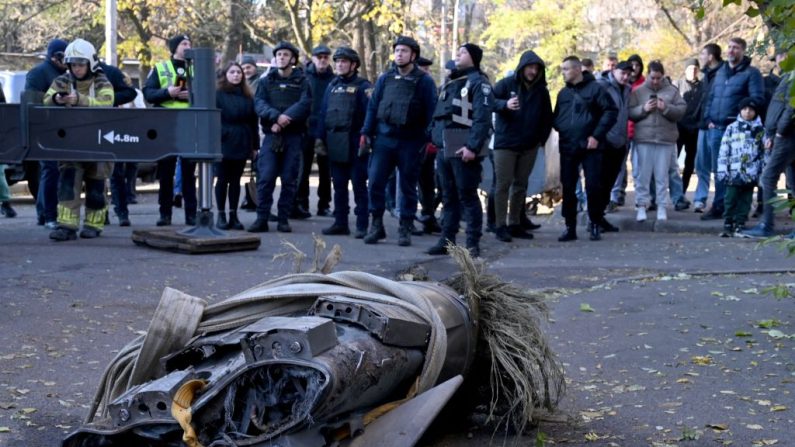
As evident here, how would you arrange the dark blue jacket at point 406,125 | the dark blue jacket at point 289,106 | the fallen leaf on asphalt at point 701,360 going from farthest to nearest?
the dark blue jacket at point 289,106
the dark blue jacket at point 406,125
the fallen leaf on asphalt at point 701,360

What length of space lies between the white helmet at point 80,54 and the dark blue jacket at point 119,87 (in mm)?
659

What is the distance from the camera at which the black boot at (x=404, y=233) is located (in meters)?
12.3

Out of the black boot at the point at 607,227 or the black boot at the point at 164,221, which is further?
the black boot at the point at 607,227

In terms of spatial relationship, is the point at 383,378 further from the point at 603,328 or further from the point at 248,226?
the point at 248,226

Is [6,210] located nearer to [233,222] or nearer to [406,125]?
[233,222]

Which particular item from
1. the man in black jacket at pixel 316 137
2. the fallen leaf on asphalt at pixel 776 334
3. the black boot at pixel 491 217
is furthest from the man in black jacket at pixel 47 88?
the fallen leaf on asphalt at pixel 776 334

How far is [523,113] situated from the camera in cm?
1301

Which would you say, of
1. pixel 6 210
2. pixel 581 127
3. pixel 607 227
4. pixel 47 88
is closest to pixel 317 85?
pixel 581 127

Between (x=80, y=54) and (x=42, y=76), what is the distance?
717 mm

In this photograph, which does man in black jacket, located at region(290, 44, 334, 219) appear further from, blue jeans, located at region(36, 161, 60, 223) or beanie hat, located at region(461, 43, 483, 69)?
blue jeans, located at region(36, 161, 60, 223)

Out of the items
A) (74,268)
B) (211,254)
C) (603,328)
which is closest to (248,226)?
(211,254)

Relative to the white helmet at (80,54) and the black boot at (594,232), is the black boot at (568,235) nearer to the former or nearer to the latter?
the black boot at (594,232)

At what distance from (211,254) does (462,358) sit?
249 inches

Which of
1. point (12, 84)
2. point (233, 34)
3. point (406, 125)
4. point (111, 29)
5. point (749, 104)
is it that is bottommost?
point (406, 125)
